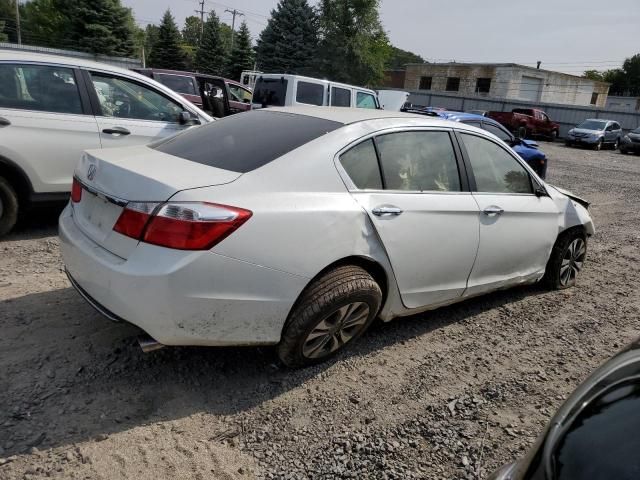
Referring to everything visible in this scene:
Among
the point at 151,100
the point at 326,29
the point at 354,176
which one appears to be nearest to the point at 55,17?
the point at 326,29

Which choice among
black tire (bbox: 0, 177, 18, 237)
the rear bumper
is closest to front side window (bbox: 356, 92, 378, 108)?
black tire (bbox: 0, 177, 18, 237)

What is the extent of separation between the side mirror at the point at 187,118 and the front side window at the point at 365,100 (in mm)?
8802

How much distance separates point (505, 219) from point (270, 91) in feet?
33.4

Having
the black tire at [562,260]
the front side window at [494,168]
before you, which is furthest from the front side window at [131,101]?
the black tire at [562,260]

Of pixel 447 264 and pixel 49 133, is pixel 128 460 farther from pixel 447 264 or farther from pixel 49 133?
pixel 49 133

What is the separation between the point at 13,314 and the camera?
11.4ft

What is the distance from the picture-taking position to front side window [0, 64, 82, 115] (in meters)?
4.60

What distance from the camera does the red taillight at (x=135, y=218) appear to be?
8.14ft

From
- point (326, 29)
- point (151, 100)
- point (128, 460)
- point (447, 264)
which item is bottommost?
point (128, 460)

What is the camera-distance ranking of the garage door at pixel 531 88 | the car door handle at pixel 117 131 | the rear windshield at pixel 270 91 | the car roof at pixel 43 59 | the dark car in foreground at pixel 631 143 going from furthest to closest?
the garage door at pixel 531 88 < the dark car in foreground at pixel 631 143 < the rear windshield at pixel 270 91 < the car door handle at pixel 117 131 < the car roof at pixel 43 59

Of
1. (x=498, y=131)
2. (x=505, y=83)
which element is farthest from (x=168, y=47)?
(x=498, y=131)

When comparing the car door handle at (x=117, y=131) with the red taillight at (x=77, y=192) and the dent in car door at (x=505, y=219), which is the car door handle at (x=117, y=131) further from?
the dent in car door at (x=505, y=219)

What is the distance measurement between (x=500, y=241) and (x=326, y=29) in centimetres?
4340

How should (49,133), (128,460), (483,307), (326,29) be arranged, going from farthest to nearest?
(326,29) < (49,133) < (483,307) < (128,460)
